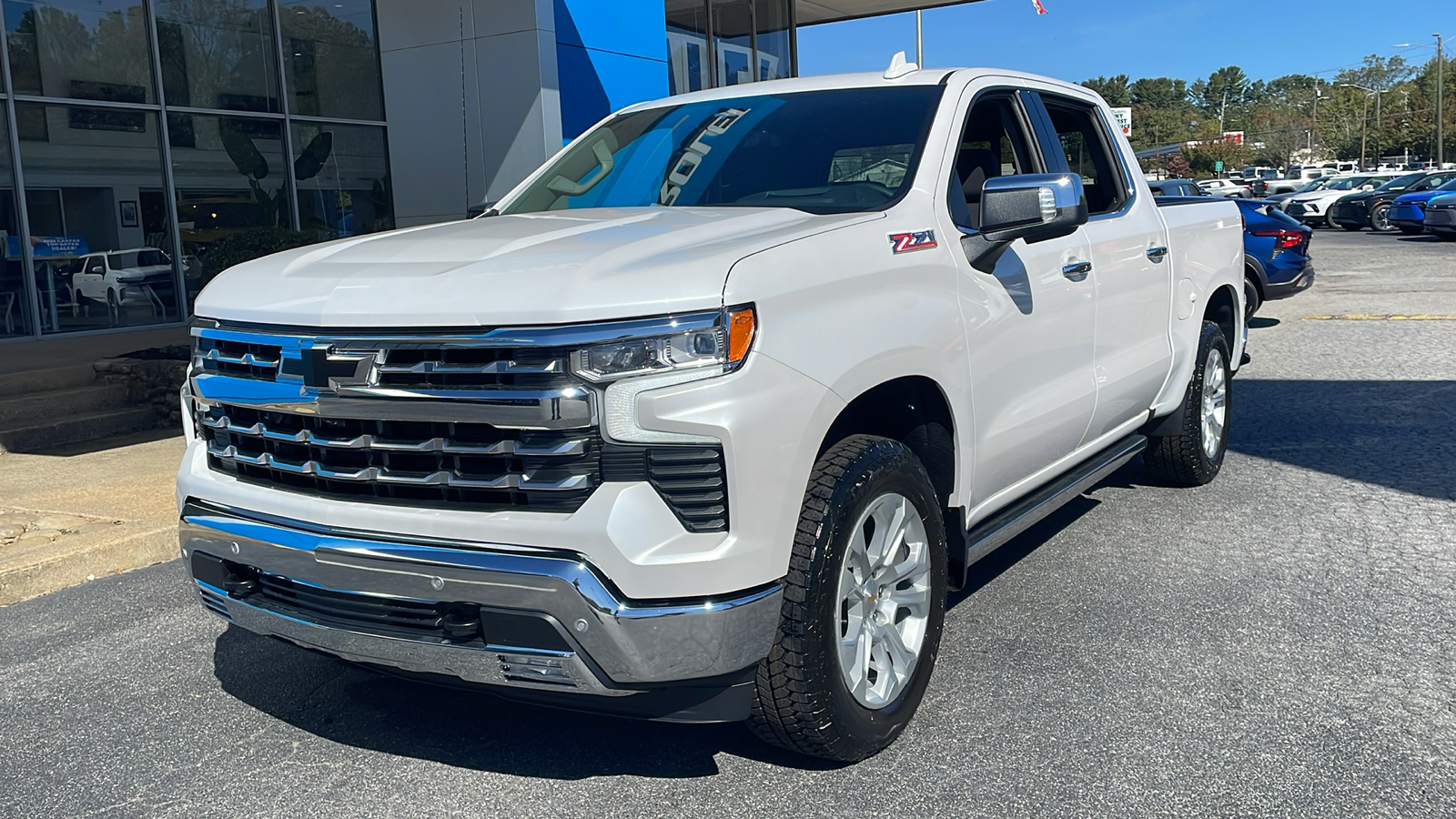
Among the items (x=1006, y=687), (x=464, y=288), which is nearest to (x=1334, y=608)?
(x=1006, y=687)

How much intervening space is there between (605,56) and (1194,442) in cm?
894

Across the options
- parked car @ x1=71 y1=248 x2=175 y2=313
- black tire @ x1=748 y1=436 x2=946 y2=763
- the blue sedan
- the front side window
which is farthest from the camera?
the blue sedan

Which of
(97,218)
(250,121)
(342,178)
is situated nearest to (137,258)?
(97,218)

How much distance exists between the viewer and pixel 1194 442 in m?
6.24

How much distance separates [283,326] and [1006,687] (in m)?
2.42

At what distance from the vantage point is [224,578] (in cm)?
328

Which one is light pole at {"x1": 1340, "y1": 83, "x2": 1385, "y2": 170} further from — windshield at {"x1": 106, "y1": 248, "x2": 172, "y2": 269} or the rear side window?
the rear side window

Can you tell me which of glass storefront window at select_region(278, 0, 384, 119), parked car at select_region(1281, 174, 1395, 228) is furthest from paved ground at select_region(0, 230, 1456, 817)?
parked car at select_region(1281, 174, 1395, 228)

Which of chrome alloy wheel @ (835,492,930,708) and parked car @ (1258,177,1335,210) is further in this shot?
parked car @ (1258,177,1335,210)

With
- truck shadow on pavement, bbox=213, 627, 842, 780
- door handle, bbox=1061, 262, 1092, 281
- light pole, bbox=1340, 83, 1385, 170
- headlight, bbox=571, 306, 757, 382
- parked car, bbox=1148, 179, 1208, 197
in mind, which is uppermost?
light pole, bbox=1340, 83, 1385, 170

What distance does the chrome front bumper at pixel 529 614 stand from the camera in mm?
2785

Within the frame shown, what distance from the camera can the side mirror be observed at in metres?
3.84

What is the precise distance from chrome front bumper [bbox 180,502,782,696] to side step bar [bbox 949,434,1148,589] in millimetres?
1201

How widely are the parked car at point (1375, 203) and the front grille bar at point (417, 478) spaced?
36404mm
